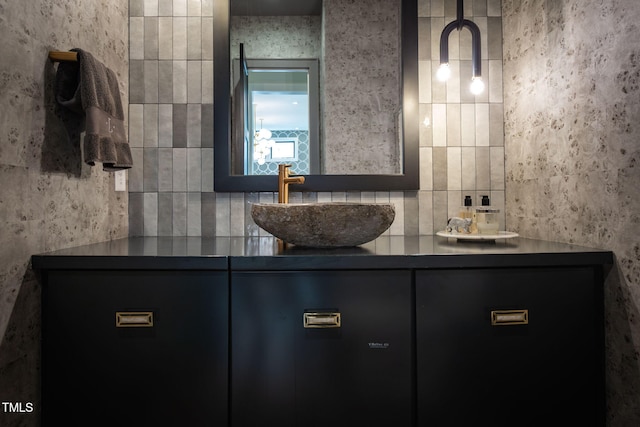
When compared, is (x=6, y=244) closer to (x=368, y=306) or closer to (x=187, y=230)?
(x=187, y=230)

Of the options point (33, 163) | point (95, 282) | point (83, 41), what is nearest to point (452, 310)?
point (95, 282)

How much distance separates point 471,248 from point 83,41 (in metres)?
1.57

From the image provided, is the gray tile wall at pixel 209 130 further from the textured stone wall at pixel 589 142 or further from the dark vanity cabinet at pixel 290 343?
the dark vanity cabinet at pixel 290 343

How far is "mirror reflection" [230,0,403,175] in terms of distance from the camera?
164cm

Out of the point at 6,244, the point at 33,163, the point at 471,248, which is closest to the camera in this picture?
the point at 6,244

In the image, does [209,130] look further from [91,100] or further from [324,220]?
[324,220]

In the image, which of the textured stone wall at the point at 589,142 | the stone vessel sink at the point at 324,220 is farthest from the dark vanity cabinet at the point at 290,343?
the textured stone wall at the point at 589,142

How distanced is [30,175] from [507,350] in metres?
1.51

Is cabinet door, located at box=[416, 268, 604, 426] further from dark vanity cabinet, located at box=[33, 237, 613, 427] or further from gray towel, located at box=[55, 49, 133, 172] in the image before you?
gray towel, located at box=[55, 49, 133, 172]

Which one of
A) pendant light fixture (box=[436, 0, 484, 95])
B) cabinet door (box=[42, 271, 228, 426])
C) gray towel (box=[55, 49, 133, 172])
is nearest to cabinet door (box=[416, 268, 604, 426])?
cabinet door (box=[42, 271, 228, 426])

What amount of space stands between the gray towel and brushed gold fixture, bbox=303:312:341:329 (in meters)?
0.86

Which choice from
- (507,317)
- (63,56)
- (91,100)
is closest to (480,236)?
(507,317)

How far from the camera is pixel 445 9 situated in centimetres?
174

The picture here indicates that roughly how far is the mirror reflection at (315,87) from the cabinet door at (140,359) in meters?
0.76
